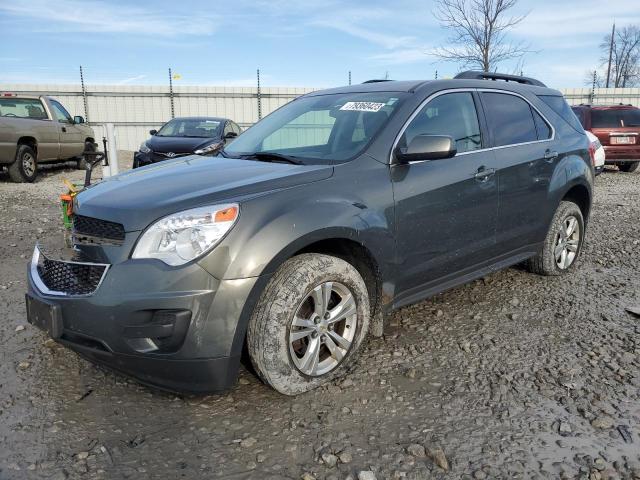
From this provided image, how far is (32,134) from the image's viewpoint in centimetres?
1126

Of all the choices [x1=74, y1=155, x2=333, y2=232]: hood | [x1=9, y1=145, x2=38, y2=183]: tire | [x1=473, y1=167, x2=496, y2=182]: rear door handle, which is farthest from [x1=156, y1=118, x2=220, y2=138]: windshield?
[x1=473, y1=167, x2=496, y2=182]: rear door handle

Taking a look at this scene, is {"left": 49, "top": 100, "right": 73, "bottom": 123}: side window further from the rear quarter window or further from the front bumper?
the front bumper

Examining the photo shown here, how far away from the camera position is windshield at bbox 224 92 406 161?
3252 mm

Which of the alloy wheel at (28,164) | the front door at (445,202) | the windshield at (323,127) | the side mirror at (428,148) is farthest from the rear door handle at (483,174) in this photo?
the alloy wheel at (28,164)

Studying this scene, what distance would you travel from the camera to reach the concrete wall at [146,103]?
20.7 m

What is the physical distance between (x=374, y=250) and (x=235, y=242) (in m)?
0.87

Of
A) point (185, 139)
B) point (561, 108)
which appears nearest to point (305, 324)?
point (561, 108)

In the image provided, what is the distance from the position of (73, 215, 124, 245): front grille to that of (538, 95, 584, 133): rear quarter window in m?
3.60

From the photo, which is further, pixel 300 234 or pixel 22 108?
pixel 22 108

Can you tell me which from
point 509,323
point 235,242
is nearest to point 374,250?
point 235,242

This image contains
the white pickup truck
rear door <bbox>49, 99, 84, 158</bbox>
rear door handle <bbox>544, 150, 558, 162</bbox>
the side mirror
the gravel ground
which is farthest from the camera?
rear door <bbox>49, 99, 84, 158</bbox>

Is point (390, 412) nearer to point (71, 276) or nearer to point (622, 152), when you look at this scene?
point (71, 276)

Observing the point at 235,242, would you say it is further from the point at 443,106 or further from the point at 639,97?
the point at 639,97

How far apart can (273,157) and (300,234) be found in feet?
3.03
